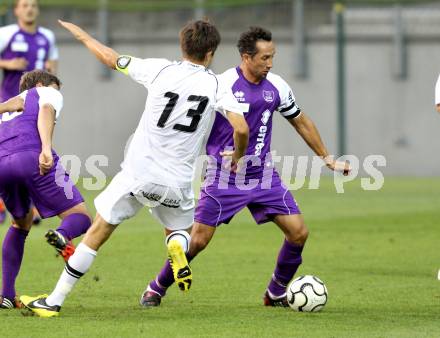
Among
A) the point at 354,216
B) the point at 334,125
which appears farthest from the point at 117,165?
the point at 354,216

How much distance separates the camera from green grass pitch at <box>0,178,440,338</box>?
7.42 metres

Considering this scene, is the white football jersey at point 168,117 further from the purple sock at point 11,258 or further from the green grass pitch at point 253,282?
the purple sock at point 11,258

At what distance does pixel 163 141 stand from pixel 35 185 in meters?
1.16

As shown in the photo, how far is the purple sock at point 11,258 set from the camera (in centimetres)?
827

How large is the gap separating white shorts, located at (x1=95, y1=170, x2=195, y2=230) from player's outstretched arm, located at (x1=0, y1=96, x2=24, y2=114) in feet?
3.39

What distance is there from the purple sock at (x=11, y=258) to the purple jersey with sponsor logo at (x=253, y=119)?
59.9 inches

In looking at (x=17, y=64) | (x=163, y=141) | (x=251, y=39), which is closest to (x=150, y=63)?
(x=163, y=141)

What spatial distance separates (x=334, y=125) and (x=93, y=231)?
1710cm

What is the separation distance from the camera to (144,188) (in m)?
7.53

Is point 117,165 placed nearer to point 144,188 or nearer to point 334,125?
point 334,125

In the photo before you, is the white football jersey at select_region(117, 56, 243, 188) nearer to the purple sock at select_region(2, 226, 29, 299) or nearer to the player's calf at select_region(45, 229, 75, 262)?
the player's calf at select_region(45, 229, 75, 262)

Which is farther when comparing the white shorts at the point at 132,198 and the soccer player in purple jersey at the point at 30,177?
the soccer player in purple jersey at the point at 30,177

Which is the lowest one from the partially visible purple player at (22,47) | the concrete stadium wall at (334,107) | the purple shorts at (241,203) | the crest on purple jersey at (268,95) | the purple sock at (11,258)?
the purple sock at (11,258)

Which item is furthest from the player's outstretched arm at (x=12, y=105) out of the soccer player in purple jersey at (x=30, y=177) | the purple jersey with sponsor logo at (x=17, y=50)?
the purple jersey with sponsor logo at (x=17, y=50)
